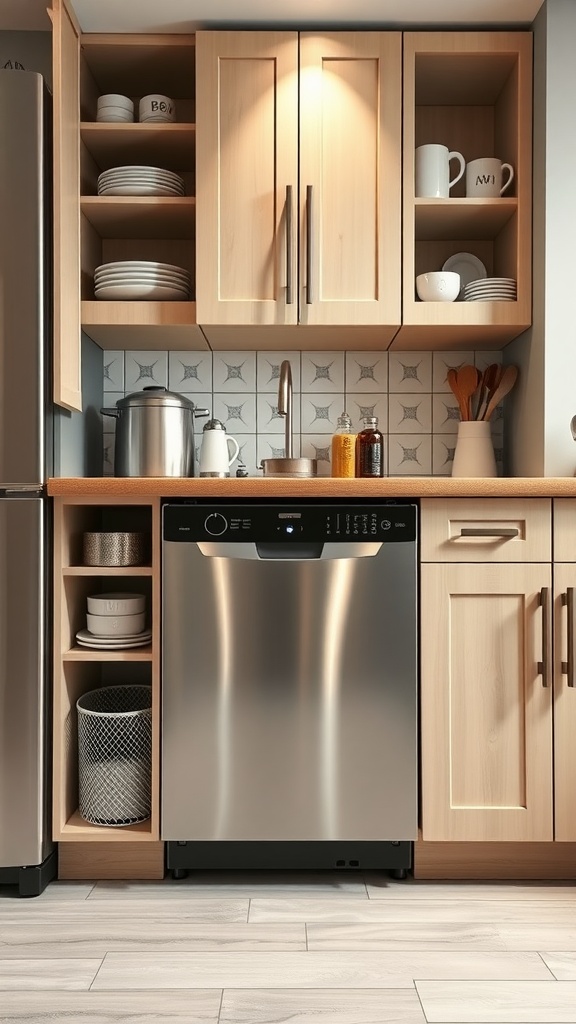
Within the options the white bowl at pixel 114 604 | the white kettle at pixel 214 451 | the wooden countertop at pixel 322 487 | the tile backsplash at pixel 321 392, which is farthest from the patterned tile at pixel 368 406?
the white bowl at pixel 114 604

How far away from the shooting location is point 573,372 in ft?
7.00

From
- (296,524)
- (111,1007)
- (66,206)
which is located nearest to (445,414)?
(296,524)

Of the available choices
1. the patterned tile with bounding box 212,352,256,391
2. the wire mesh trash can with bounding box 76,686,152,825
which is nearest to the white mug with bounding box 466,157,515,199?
the patterned tile with bounding box 212,352,256,391

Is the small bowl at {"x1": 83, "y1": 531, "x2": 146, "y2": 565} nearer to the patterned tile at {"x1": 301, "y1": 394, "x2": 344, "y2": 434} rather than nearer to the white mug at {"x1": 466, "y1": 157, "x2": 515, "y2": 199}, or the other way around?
the patterned tile at {"x1": 301, "y1": 394, "x2": 344, "y2": 434}

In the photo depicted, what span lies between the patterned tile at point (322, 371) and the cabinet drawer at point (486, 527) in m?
0.78

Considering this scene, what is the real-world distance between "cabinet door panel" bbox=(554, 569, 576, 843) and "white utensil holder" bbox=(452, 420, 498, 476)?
55cm

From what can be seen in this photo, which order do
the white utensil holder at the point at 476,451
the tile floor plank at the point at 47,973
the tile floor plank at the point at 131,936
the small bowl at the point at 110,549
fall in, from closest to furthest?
the tile floor plank at the point at 47,973 → the tile floor plank at the point at 131,936 → the small bowl at the point at 110,549 → the white utensil holder at the point at 476,451

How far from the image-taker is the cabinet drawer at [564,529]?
75.6 inches

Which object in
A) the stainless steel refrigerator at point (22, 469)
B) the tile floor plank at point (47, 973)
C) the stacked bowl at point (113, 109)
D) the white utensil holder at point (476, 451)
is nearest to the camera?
the tile floor plank at point (47, 973)

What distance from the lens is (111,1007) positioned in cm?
143

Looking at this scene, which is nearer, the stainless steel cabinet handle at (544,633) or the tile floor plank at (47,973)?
the tile floor plank at (47,973)

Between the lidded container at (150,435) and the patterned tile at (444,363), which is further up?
the patterned tile at (444,363)

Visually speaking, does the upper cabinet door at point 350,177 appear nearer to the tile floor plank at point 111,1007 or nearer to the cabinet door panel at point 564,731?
the cabinet door panel at point 564,731

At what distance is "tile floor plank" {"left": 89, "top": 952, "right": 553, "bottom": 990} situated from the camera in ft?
4.96
